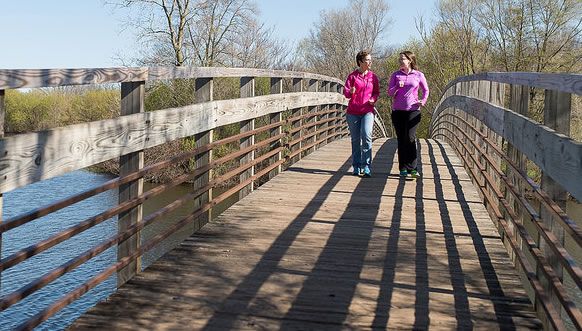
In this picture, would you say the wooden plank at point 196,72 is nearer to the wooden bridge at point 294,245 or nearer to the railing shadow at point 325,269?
the wooden bridge at point 294,245

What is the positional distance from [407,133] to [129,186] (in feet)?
18.3

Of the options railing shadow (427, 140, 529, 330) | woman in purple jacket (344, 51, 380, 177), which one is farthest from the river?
railing shadow (427, 140, 529, 330)

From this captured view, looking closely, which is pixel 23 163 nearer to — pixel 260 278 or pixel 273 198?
pixel 260 278

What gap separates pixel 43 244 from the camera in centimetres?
362

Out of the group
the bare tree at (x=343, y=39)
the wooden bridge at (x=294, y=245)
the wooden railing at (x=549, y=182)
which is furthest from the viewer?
the bare tree at (x=343, y=39)

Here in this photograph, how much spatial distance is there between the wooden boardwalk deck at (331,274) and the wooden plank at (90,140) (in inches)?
33.5

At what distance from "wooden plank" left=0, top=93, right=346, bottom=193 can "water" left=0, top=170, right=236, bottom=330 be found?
1547cm

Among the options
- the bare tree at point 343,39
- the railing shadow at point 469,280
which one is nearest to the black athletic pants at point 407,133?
the railing shadow at point 469,280

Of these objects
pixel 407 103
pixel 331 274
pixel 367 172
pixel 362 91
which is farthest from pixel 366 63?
pixel 331 274

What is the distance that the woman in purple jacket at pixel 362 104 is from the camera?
31.8 ft

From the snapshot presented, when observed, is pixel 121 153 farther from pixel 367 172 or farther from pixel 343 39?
pixel 343 39

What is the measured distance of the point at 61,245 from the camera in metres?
27.2

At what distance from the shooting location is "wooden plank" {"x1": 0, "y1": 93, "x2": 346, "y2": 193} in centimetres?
344

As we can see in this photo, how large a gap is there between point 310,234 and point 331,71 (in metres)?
58.7
